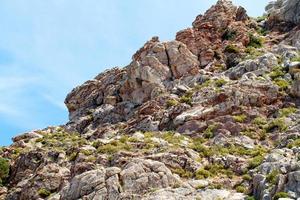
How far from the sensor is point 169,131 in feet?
161

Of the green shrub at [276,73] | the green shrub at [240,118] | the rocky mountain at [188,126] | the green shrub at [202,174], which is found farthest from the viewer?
the green shrub at [276,73]

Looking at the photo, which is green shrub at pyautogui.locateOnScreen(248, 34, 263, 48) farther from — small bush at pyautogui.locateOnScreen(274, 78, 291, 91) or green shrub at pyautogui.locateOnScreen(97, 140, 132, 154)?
green shrub at pyautogui.locateOnScreen(97, 140, 132, 154)

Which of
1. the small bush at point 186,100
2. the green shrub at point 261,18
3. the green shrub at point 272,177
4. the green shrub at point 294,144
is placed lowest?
the green shrub at point 272,177

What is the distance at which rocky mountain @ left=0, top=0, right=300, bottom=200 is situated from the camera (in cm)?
3644

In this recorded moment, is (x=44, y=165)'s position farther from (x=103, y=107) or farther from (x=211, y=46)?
(x=211, y=46)

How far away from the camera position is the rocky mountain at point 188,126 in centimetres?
3644

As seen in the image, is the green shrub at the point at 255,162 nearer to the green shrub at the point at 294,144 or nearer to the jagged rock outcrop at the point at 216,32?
the green shrub at the point at 294,144

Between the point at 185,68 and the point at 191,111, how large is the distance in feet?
38.1

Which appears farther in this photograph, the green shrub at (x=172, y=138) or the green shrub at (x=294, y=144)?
the green shrub at (x=172, y=138)

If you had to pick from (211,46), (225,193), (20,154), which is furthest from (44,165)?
(211,46)

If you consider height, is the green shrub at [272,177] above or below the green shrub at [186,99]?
below

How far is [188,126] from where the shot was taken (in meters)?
48.9

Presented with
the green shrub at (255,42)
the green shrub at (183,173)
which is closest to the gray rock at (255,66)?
the green shrub at (255,42)

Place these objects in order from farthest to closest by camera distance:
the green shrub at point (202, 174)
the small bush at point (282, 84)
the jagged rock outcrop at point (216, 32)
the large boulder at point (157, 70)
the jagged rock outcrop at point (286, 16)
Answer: the jagged rock outcrop at point (286, 16)
the jagged rock outcrop at point (216, 32)
the large boulder at point (157, 70)
the small bush at point (282, 84)
the green shrub at point (202, 174)
